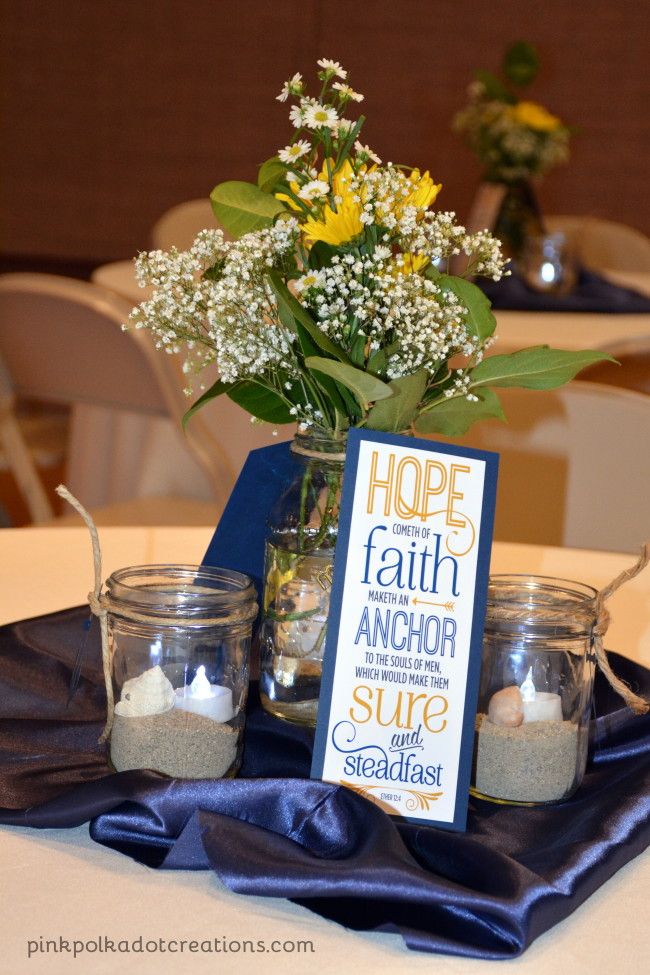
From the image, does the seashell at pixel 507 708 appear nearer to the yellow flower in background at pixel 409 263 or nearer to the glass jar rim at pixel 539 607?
the glass jar rim at pixel 539 607

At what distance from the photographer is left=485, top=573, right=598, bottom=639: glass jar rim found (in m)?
0.73

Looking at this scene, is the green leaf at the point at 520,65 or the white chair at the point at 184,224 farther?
the white chair at the point at 184,224

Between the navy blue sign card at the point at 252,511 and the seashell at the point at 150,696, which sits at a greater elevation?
the navy blue sign card at the point at 252,511

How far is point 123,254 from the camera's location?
7.55 metres

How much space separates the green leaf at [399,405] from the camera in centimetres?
71

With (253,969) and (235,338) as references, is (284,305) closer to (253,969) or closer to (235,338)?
(235,338)

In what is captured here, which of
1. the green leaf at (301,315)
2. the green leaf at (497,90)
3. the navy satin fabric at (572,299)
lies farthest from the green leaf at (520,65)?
the green leaf at (301,315)

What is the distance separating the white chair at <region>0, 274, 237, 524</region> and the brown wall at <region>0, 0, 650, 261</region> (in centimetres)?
479

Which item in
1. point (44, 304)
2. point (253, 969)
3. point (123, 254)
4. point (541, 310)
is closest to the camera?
point (253, 969)

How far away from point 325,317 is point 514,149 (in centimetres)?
271

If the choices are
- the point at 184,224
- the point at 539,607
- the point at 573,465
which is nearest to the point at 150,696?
the point at 539,607

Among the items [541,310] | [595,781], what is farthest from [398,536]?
[541,310]

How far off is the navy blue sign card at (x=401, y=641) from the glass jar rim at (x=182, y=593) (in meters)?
0.06

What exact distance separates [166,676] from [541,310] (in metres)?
2.38
